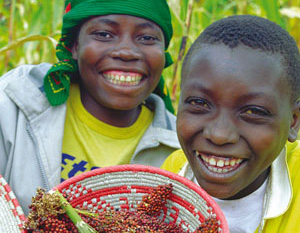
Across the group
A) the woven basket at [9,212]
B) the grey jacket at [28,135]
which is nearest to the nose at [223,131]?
the woven basket at [9,212]

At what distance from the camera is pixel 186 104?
1170 mm

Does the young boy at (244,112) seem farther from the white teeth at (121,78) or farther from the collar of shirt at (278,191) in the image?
the white teeth at (121,78)

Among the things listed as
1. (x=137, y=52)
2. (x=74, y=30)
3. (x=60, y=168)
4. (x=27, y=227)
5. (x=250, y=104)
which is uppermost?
(x=74, y=30)

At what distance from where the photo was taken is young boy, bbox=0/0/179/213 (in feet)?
5.27

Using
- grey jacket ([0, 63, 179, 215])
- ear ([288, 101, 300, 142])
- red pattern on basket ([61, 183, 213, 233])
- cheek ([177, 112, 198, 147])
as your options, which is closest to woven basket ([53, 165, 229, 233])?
red pattern on basket ([61, 183, 213, 233])

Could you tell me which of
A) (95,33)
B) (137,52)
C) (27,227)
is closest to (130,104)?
(137,52)

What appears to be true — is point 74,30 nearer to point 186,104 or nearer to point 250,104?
point 186,104

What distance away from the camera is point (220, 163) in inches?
43.2

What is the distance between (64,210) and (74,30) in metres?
1.01

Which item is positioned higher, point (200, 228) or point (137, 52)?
point (137, 52)

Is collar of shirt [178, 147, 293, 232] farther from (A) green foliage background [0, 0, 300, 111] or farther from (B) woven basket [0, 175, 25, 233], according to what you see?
(A) green foliage background [0, 0, 300, 111]

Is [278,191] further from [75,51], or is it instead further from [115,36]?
[75,51]

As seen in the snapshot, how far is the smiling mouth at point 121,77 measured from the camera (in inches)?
66.5

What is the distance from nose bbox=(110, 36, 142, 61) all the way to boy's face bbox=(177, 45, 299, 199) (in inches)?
20.9
